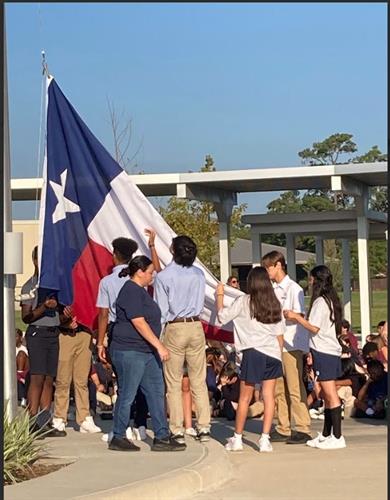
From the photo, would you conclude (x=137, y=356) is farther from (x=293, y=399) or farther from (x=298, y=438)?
(x=298, y=438)

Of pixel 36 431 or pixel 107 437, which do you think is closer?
pixel 36 431

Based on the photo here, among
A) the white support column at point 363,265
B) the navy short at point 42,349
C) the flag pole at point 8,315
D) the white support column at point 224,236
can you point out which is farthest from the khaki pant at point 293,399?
the white support column at point 224,236

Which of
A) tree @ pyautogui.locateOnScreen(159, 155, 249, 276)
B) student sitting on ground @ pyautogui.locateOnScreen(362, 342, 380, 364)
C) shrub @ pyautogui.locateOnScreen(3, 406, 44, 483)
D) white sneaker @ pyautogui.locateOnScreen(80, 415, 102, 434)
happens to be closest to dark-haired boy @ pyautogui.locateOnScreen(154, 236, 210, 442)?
white sneaker @ pyautogui.locateOnScreen(80, 415, 102, 434)

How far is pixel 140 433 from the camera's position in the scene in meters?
10.5

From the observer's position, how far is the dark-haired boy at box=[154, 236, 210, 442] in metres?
10.1

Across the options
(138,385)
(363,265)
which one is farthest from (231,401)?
(363,265)

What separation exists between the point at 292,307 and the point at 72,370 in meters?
2.44

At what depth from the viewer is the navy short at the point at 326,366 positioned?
1032 cm

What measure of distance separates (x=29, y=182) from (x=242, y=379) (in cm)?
1089

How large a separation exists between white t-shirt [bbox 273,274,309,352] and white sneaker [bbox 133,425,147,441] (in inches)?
66.5

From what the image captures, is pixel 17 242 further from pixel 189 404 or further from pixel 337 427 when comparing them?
pixel 337 427

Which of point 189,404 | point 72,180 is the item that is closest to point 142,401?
point 189,404

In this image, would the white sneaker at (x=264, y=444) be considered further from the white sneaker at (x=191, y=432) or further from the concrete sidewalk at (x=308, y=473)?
the white sneaker at (x=191, y=432)

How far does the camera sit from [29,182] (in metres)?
20.1
